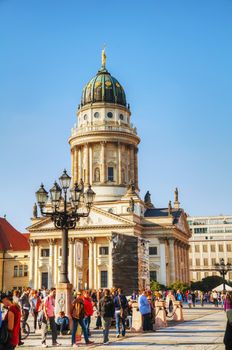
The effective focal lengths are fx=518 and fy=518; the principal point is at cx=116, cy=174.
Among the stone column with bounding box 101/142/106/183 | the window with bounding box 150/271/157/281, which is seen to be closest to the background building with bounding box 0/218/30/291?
the stone column with bounding box 101/142/106/183


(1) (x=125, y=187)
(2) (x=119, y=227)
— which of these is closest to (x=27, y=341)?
(2) (x=119, y=227)

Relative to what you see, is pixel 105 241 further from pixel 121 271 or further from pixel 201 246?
pixel 201 246

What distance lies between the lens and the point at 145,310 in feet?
66.6

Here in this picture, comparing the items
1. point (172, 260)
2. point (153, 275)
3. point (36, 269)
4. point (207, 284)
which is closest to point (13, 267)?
point (36, 269)

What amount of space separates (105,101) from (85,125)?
16.5ft

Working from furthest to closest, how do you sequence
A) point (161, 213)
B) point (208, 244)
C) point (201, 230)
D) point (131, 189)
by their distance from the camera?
point (201, 230), point (208, 244), point (161, 213), point (131, 189)

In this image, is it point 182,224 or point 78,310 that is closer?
point 78,310

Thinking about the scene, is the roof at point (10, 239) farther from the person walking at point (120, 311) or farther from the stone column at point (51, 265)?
the person walking at point (120, 311)

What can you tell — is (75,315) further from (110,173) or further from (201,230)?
A: (201,230)

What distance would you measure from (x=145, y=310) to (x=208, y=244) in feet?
327

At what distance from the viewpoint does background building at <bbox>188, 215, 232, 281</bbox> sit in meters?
113

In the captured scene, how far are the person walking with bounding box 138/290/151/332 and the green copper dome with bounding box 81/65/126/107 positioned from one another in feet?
209

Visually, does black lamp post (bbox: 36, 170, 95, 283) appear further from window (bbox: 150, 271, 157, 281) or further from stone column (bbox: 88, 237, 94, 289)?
window (bbox: 150, 271, 157, 281)

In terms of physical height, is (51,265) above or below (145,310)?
above
